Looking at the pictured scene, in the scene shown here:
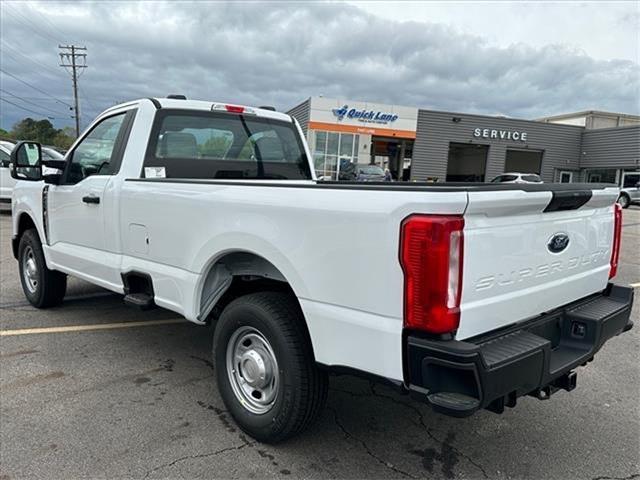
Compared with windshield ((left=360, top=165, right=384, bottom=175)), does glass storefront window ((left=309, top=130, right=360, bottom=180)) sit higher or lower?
Result: higher

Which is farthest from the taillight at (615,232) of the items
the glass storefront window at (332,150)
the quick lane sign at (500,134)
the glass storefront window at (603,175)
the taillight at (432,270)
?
the glass storefront window at (603,175)

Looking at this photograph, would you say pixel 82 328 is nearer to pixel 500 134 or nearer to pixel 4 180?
pixel 4 180

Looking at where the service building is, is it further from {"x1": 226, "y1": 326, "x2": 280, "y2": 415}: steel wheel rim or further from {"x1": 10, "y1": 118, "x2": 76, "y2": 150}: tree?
{"x1": 10, "y1": 118, "x2": 76, "y2": 150}: tree

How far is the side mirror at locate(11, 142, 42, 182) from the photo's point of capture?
474 centimetres

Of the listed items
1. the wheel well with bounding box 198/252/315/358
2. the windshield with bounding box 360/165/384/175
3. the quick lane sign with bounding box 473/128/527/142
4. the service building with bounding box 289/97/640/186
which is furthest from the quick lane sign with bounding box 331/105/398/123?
the wheel well with bounding box 198/252/315/358

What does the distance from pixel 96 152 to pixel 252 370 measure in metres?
2.66

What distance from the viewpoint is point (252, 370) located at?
2.94 meters

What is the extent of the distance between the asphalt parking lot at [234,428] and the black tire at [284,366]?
0.18 m

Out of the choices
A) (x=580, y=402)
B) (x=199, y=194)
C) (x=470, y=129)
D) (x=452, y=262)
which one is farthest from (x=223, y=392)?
(x=470, y=129)

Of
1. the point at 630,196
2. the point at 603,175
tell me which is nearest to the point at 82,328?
the point at 630,196

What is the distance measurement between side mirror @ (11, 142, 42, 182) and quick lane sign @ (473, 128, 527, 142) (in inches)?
1455

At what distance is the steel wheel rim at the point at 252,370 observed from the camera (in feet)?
9.43

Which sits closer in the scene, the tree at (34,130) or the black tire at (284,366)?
the black tire at (284,366)

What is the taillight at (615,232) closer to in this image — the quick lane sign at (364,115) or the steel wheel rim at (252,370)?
the steel wheel rim at (252,370)
